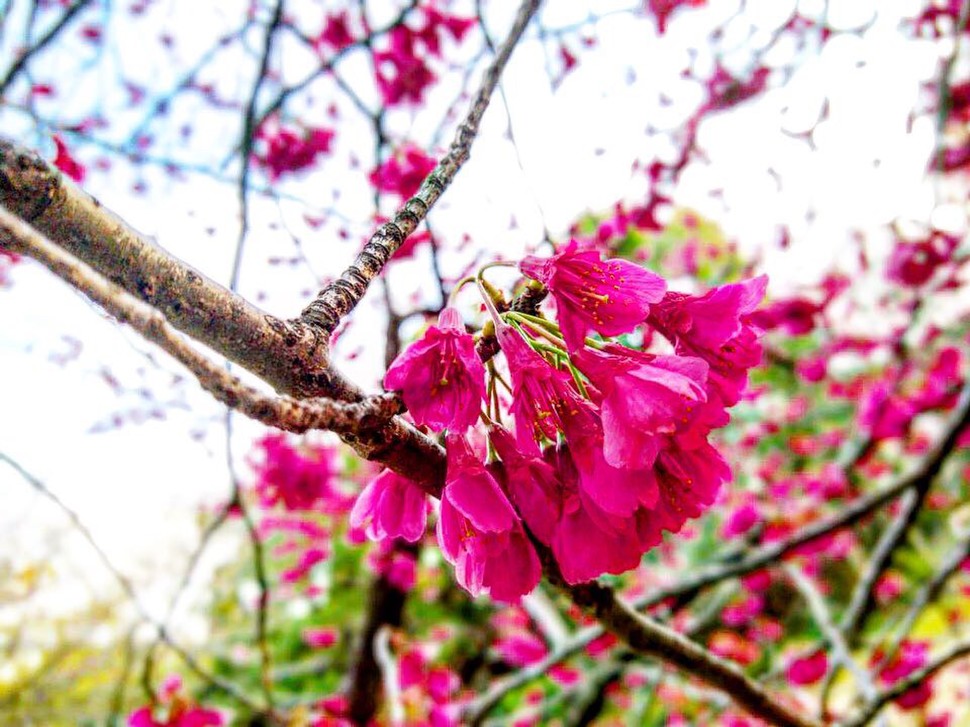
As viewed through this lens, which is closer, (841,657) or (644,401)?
(644,401)


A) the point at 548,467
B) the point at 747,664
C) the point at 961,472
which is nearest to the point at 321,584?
the point at 747,664

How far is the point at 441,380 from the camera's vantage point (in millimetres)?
639

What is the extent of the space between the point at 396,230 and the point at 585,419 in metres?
0.29

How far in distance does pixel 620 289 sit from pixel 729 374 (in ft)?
0.51

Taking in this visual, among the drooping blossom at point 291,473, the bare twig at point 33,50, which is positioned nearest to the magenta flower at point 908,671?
→ the drooping blossom at point 291,473

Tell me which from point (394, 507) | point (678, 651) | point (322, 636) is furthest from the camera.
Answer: point (322, 636)

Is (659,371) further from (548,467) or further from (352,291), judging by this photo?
(352,291)

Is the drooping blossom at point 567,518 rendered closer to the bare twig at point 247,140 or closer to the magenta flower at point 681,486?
the magenta flower at point 681,486

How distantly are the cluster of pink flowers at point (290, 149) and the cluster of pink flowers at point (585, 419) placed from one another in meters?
2.17

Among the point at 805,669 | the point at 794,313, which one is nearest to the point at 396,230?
the point at 794,313

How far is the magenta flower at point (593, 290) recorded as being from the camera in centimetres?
63

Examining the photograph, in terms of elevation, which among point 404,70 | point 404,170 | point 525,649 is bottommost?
point 525,649

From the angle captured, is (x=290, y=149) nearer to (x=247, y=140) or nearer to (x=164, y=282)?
(x=247, y=140)

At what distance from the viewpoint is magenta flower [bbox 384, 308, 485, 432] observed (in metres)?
0.62
